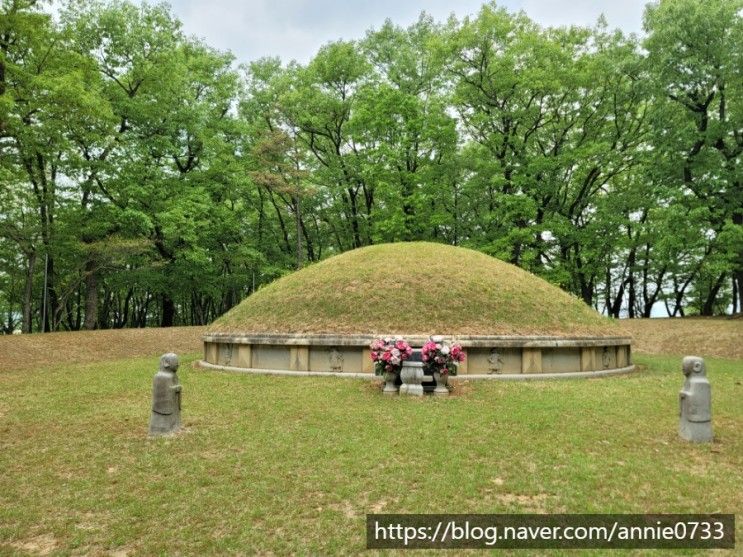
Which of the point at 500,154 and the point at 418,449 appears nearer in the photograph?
the point at 418,449

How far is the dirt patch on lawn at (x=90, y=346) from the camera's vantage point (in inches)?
721

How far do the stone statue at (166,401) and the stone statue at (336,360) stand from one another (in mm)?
6269

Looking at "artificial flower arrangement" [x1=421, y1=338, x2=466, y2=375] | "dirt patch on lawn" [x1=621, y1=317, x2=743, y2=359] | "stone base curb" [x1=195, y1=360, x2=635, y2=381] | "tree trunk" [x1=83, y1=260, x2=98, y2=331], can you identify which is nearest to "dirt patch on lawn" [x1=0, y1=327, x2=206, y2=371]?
"tree trunk" [x1=83, y1=260, x2=98, y2=331]

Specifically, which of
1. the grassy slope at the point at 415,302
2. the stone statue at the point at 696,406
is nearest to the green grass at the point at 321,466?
the stone statue at the point at 696,406

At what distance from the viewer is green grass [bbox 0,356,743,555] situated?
460 cm

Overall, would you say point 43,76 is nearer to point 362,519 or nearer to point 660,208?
point 362,519

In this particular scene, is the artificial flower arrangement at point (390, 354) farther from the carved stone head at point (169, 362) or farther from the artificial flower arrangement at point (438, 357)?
the carved stone head at point (169, 362)

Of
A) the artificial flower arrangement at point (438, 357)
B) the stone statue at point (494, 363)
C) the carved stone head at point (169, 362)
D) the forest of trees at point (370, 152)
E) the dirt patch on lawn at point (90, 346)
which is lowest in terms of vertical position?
the dirt patch on lawn at point (90, 346)

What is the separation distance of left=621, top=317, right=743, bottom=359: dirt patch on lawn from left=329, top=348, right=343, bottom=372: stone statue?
16015 mm

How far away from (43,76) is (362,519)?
23.3 metres

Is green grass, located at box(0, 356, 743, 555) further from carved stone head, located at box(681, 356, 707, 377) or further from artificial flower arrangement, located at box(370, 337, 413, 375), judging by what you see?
carved stone head, located at box(681, 356, 707, 377)

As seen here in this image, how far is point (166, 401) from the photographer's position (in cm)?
756

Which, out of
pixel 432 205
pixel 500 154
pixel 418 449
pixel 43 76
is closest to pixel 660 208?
pixel 500 154

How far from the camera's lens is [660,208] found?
28.8 m
